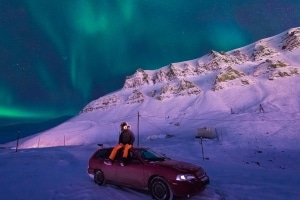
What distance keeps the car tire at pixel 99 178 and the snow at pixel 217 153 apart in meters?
0.27

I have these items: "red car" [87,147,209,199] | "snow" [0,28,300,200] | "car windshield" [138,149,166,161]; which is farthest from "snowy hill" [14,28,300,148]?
"red car" [87,147,209,199]

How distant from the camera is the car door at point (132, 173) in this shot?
9367 millimetres

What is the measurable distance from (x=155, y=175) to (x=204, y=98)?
92436mm

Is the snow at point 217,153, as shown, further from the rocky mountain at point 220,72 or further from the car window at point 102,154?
the rocky mountain at point 220,72

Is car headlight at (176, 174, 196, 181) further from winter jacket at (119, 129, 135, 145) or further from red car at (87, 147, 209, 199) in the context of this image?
winter jacket at (119, 129, 135, 145)

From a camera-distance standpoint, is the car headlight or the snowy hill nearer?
the car headlight

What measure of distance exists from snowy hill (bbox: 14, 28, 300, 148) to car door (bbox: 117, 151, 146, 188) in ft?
108

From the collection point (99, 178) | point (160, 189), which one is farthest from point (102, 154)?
point (160, 189)

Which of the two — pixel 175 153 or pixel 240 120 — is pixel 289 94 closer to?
pixel 240 120

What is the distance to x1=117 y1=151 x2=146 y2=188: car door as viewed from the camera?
9367mm

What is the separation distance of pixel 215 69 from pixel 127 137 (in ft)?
451

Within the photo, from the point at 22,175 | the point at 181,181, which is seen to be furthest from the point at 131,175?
the point at 22,175

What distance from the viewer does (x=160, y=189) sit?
8.75 metres

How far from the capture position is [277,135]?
3353 cm
